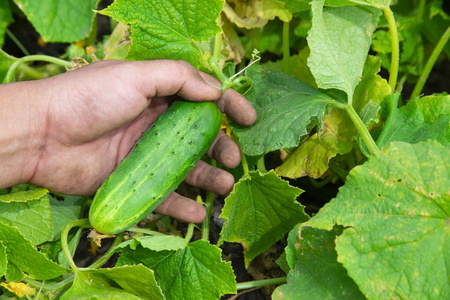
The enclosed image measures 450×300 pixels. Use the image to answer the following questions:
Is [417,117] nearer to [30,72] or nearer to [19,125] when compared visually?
[19,125]

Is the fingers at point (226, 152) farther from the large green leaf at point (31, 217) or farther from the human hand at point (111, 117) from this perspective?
the large green leaf at point (31, 217)

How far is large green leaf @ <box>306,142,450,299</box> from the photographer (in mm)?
1323

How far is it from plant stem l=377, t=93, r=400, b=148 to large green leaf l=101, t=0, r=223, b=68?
2.51 feet

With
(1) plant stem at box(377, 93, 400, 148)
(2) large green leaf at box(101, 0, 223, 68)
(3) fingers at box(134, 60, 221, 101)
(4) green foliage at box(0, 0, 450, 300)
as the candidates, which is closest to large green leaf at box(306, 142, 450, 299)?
(4) green foliage at box(0, 0, 450, 300)

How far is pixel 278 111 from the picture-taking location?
1808mm

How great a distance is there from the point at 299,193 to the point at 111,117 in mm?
805

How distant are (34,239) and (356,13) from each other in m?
1.72

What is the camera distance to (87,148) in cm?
196

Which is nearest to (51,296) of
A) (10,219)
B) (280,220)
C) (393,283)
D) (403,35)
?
(10,219)

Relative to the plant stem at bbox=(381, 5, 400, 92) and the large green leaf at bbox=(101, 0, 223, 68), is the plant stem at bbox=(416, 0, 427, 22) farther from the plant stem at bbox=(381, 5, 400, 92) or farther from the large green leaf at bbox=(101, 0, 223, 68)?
the large green leaf at bbox=(101, 0, 223, 68)

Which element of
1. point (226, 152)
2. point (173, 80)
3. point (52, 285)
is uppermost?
point (173, 80)

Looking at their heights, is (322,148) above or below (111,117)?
below

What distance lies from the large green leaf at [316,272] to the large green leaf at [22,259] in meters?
0.86

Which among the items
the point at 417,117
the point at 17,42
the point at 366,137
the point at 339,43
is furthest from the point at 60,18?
the point at 417,117
